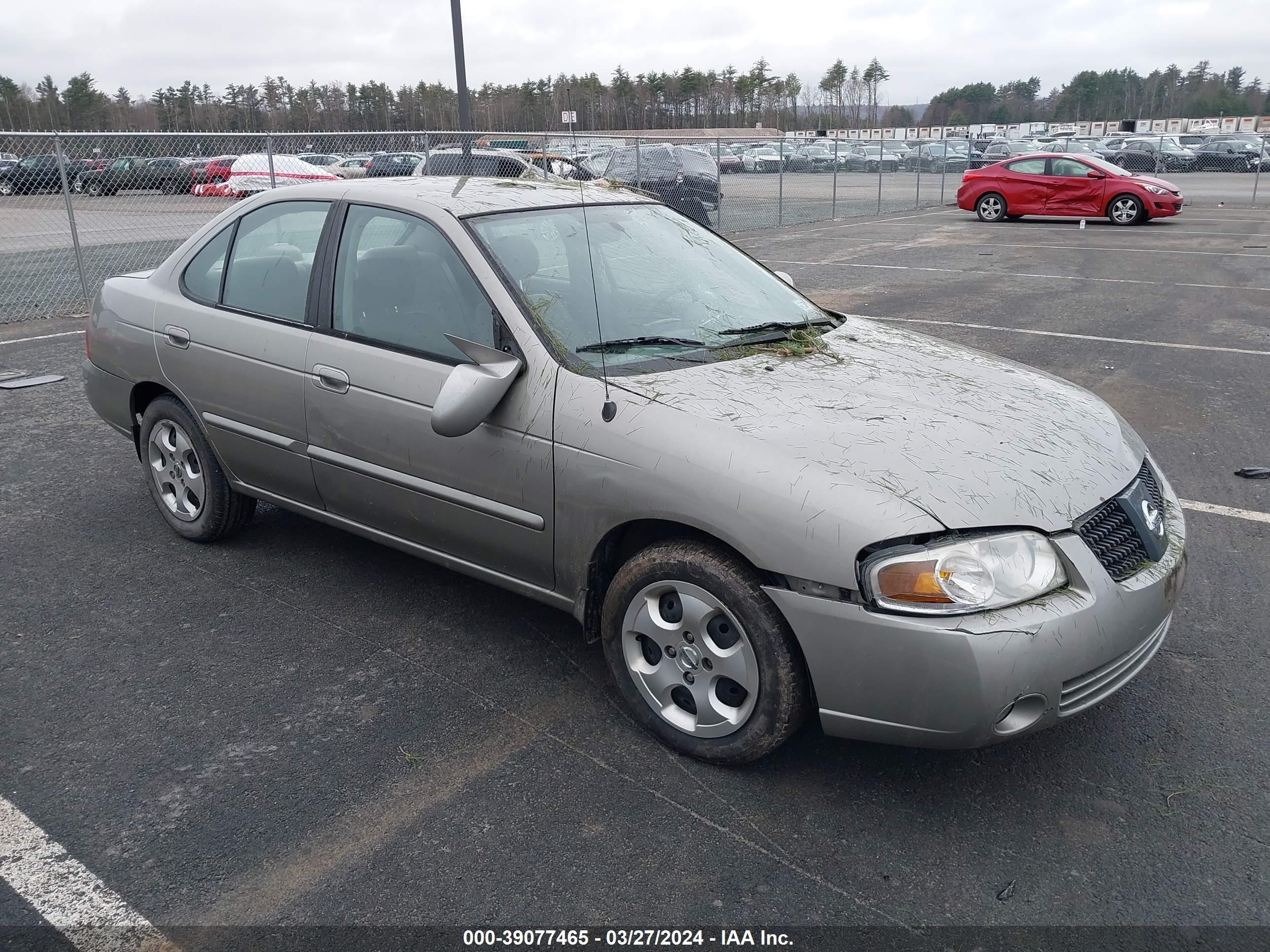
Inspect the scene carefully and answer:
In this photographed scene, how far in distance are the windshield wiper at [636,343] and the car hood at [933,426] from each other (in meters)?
0.21

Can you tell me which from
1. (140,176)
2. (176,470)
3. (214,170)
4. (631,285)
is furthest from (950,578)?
(214,170)

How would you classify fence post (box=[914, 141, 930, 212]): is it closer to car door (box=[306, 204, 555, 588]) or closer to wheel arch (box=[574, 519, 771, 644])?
car door (box=[306, 204, 555, 588])

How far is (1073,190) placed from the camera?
21750mm

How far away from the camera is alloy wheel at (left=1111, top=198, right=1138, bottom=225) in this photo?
70.1 feet

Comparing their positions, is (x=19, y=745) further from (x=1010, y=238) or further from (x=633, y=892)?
(x=1010, y=238)

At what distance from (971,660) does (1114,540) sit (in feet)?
2.34

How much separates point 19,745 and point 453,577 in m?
1.74

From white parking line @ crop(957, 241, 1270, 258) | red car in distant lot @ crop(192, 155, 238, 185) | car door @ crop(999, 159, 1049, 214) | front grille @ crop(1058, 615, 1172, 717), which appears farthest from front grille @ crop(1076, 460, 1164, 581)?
car door @ crop(999, 159, 1049, 214)

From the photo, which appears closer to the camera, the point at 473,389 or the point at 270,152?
the point at 473,389

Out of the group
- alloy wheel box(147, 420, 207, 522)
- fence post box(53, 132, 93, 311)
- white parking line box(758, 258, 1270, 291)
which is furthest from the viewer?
white parking line box(758, 258, 1270, 291)

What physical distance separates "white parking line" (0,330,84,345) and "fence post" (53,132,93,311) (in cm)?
36

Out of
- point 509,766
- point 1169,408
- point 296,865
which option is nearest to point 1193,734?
point 509,766

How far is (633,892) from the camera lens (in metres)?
2.59

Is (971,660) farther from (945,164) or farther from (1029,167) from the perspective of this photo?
(945,164)
